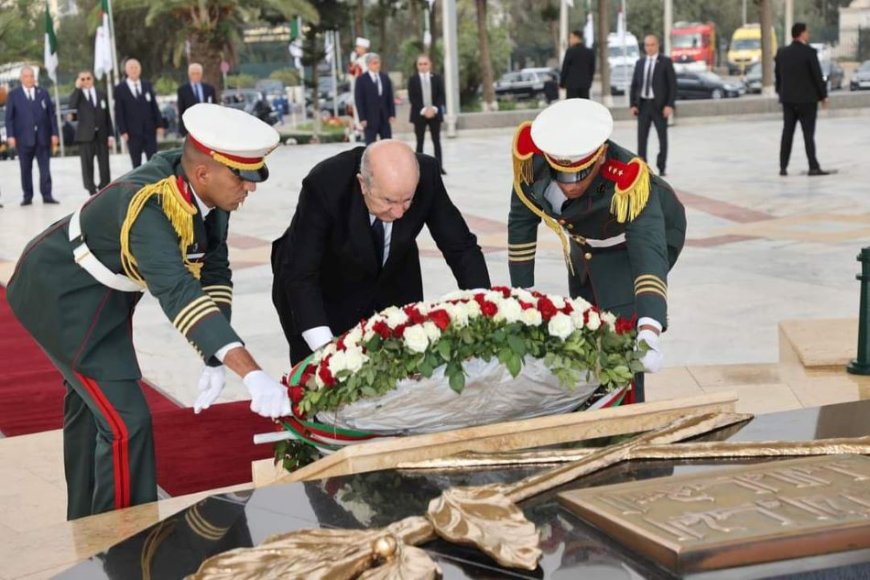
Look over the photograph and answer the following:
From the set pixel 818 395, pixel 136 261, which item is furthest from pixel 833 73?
pixel 136 261

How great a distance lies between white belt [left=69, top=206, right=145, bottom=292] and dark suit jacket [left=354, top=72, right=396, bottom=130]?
41.0ft

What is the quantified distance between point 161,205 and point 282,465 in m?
0.83

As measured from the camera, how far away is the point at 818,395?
16.5 feet

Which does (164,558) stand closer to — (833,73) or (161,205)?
(161,205)

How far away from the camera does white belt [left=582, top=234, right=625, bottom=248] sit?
4.48 m

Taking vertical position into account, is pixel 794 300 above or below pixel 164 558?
below

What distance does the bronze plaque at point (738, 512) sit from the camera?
2.38 metres

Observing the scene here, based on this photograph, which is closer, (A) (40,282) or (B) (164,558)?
(B) (164,558)

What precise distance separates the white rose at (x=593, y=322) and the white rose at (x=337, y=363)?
697mm

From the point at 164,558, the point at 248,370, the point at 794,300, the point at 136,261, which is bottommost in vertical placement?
the point at 794,300

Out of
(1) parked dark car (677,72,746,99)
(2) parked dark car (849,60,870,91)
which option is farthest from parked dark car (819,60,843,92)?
(1) parked dark car (677,72,746,99)

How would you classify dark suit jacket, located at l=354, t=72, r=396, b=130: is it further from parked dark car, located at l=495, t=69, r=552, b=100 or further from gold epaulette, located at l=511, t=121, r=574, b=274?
parked dark car, located at l=495, t=69, r=552, b=100

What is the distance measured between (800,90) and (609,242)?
997 cm

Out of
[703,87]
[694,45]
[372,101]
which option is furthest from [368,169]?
[694,45]
